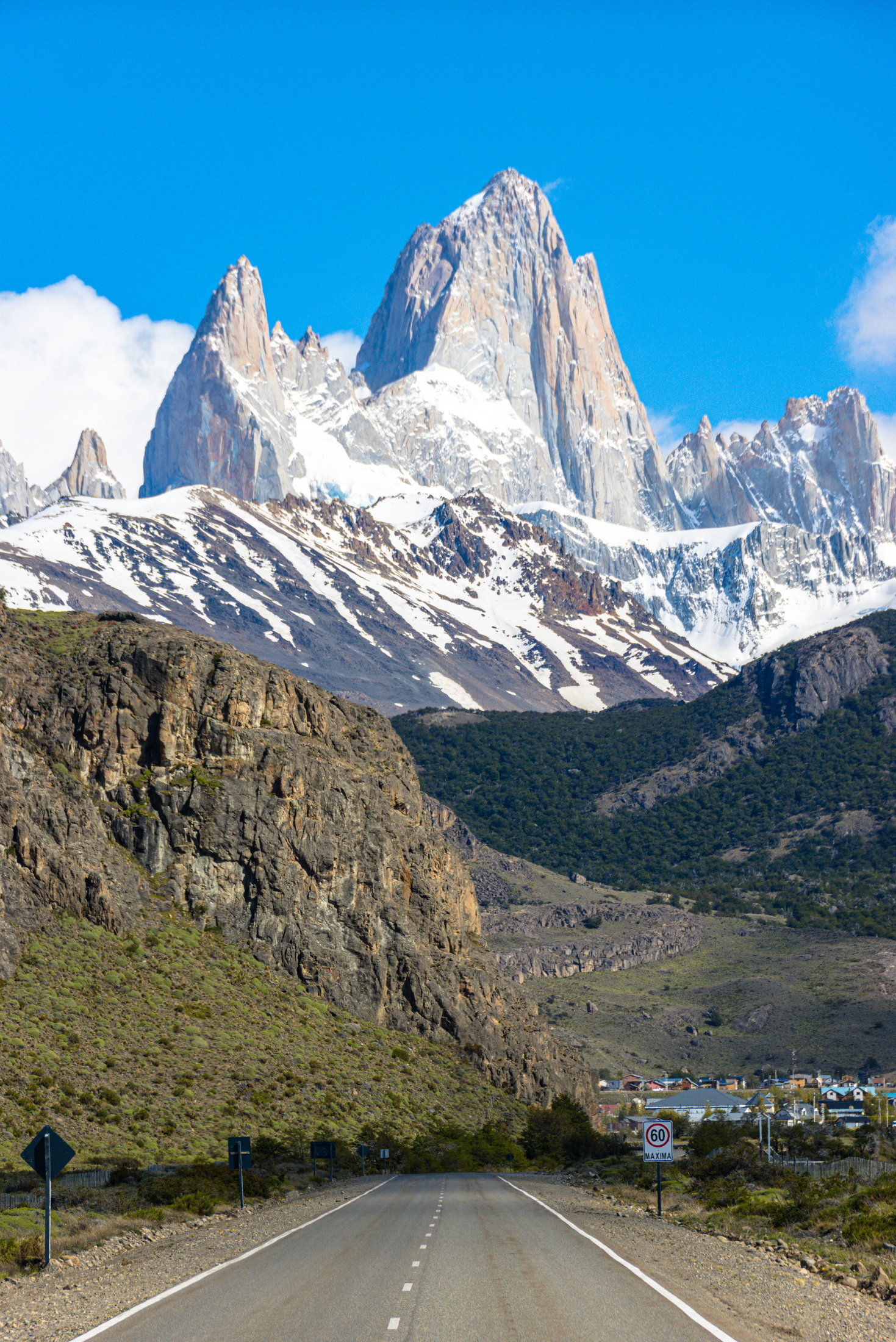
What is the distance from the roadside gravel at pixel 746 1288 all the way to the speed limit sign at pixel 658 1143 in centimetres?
190

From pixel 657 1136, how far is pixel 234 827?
163ft

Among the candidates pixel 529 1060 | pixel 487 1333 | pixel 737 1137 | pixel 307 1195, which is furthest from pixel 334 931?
pixel 487 1333

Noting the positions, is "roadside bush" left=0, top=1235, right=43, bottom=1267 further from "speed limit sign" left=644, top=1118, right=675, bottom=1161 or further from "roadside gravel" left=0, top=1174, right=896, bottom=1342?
"speed limit sign" left=644, top=1118, right=675, bottom=1161

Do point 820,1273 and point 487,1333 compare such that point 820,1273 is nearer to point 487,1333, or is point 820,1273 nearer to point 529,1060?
point 487,1333

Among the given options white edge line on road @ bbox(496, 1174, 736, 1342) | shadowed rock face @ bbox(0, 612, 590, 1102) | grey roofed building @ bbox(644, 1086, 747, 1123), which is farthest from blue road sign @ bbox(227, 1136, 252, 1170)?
grey roofed building @ bbox(644, 1086, 747, 1123)

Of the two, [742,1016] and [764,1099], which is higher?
[742,1016]

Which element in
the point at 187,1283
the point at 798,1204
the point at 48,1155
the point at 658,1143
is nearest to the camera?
the point at 187,1283

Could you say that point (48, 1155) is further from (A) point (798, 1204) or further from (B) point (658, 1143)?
(A) point (798, 1204)

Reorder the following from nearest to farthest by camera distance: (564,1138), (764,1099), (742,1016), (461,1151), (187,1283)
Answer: (187,1283), (461,1151), (564,1138), (764,1099), (742,1016)

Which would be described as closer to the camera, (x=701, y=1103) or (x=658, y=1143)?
(x=658, y=1143)

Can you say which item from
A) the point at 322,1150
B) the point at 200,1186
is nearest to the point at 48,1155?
the point at 200,1186

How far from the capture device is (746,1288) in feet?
79.8

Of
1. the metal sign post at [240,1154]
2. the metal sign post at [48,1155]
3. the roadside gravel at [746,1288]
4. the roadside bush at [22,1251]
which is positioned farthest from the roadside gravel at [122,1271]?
the roadside gravel at [746,1288]

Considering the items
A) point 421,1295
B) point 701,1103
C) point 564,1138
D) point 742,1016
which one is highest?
point 421,1295
